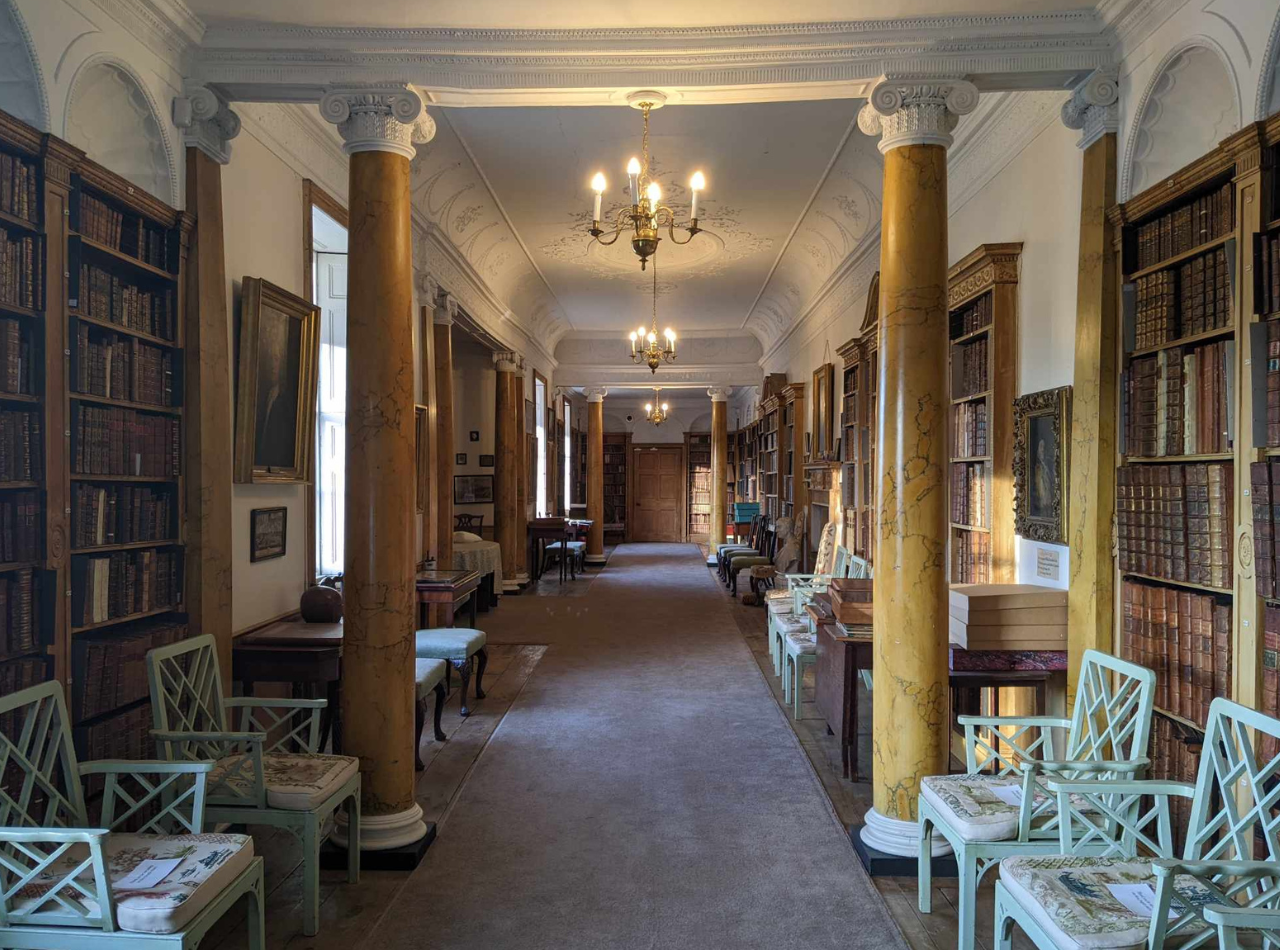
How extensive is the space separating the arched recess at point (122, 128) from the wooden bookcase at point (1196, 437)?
4372mm

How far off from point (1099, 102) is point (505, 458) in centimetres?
932

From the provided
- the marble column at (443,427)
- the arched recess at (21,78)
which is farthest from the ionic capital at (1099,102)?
the marble column at (443,427)

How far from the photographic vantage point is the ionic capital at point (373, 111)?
3891 millimetres

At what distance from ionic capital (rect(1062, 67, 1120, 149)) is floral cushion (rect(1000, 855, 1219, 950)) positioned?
3104 millimetres

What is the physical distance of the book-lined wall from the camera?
3119 mm

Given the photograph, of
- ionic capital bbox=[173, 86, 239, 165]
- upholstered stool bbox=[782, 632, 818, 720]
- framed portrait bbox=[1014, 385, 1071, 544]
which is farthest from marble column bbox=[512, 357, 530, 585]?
framed portrait bbox=[1014, 385, 1071, 544]

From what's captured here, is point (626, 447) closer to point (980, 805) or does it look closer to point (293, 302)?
point (293, 302)

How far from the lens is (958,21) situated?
12.4 feet

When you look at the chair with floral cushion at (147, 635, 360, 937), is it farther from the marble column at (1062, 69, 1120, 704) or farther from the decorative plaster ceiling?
the decorative plaster ceiling

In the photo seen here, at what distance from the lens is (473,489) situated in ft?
40.9

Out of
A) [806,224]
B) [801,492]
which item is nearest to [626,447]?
[801,492]

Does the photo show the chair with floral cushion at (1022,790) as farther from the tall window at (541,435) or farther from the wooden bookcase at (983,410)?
the tall window at (541,435)

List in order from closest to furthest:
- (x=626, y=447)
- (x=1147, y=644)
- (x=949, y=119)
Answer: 1. (x=1147, y=644)
2. (x=949, y=119)
3. (x=626, y=447)

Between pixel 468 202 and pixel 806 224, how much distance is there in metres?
3.44
